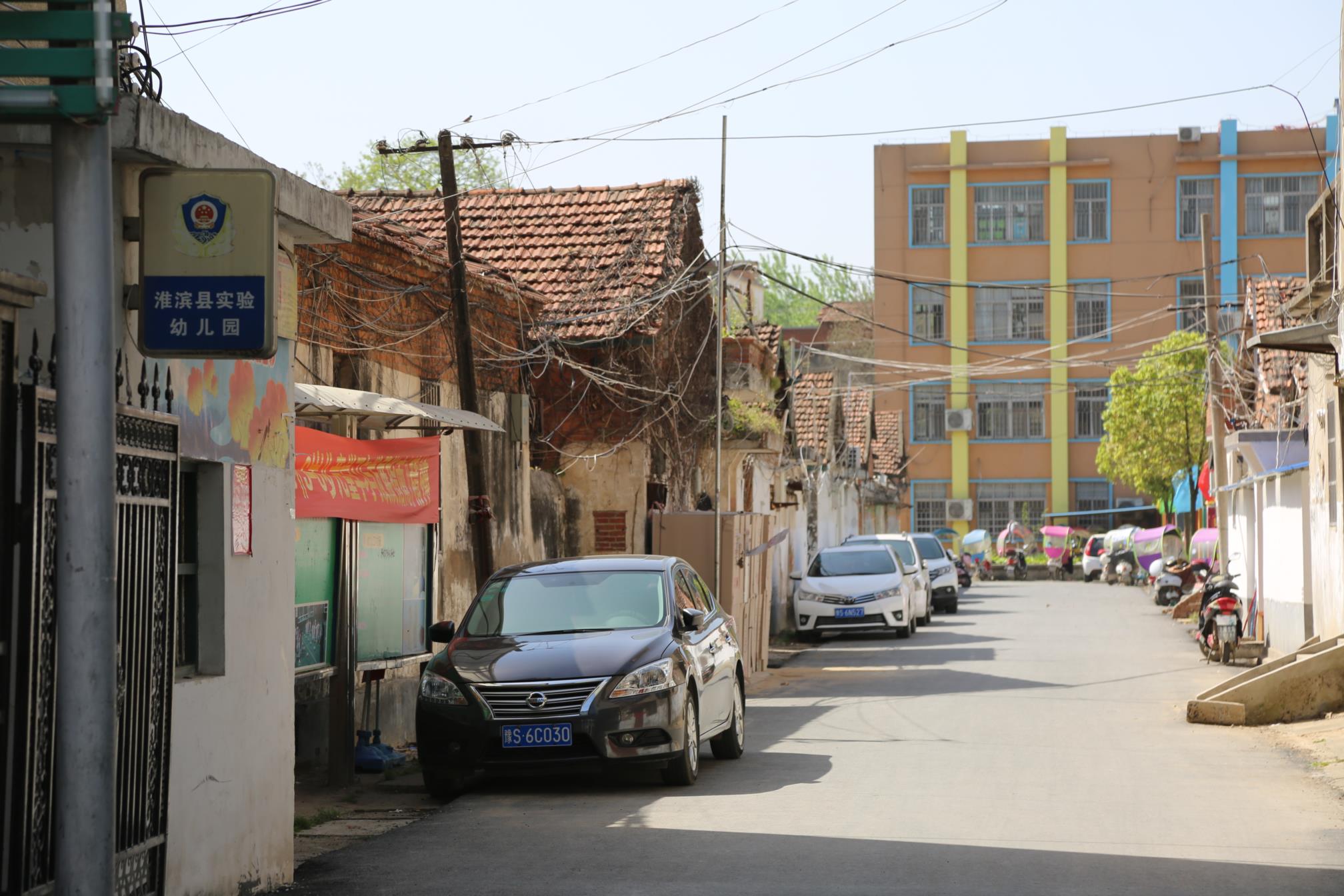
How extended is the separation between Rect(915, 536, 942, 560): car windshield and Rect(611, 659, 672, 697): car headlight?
28.3 m

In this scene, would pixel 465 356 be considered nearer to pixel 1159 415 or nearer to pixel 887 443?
pixel 1159 415

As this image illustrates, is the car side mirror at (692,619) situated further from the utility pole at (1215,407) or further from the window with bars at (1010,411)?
the window with bars at (1010,411)

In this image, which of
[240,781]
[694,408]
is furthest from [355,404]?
[694,408]

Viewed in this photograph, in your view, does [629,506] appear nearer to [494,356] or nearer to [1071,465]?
[494,356]

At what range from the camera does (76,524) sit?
17.0 ft

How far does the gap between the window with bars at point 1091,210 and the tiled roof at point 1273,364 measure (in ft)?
116

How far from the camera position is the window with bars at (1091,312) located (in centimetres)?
6538

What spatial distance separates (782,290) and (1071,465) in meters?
34.0

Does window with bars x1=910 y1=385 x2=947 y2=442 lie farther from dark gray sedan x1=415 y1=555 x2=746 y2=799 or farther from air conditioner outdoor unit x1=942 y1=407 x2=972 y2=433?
dark gray sedan x1=415 y1=555 x2=746 y2=799

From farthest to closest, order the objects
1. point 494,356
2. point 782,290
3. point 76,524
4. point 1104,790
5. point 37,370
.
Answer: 1. point 782,290
2. point 494,356
3. point 1104,790
4. point 37,370
5. point 76,524

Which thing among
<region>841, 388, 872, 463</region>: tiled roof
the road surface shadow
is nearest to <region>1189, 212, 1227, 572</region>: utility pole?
<region>841, 388, 872, 463</region>: tiled roof

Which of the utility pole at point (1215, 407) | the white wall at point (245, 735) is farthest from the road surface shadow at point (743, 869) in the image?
the utility pole at point (1215, 407)

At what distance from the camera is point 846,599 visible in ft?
94.6

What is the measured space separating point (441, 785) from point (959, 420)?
5706 centimetres
